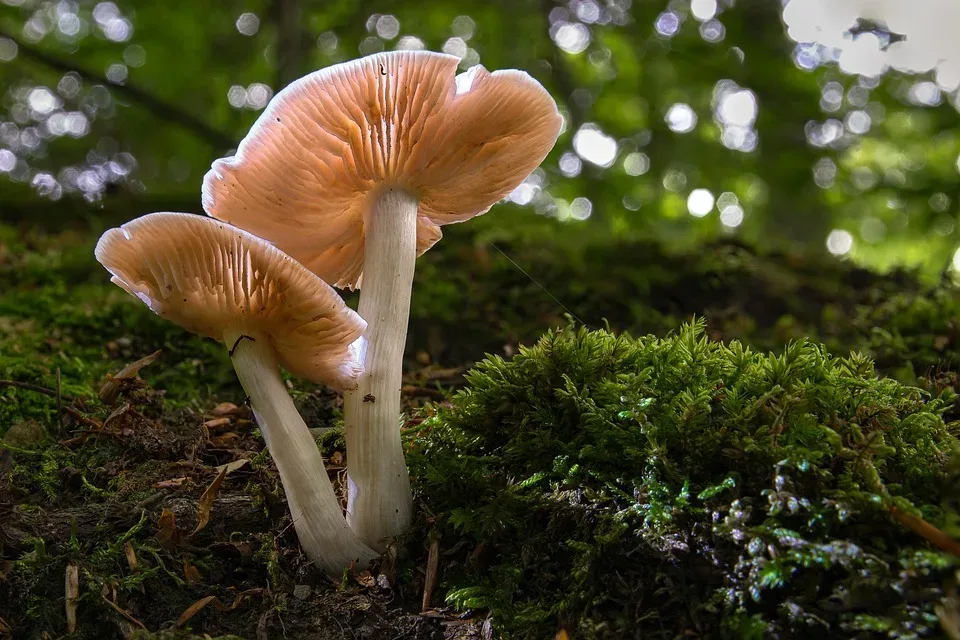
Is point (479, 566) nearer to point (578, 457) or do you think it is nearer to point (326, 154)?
point (578, 457)

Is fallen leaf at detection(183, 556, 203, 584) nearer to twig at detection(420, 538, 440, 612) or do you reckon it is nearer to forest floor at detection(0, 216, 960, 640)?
forest floor at detection(0, 216, 960, 640)

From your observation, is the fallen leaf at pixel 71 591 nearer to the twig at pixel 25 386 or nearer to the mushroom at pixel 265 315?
the mushroom at pixel 265 315

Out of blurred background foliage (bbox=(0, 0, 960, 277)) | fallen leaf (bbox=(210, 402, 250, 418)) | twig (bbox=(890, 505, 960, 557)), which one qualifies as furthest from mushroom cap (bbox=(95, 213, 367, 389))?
blurred background foliage (bbox=(0, 0, 960, 277))

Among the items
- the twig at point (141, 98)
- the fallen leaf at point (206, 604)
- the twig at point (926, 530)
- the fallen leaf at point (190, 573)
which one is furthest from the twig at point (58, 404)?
the twig at point (141, 98)

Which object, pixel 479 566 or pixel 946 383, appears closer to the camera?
pixel 479 566

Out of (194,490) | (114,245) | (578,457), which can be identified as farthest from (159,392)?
(578,457)

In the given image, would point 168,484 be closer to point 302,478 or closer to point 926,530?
point 302,478
